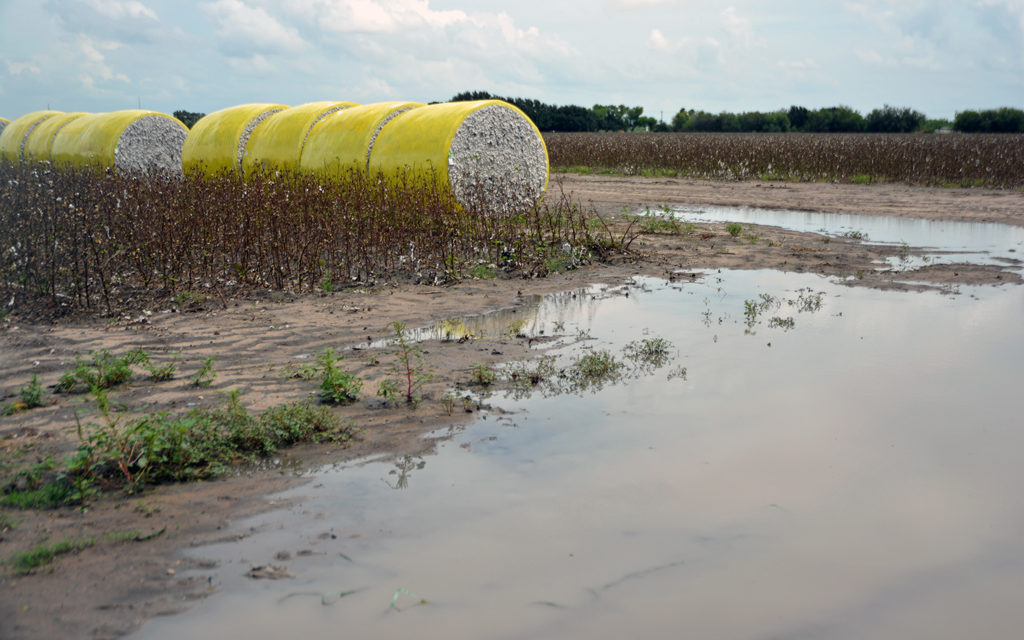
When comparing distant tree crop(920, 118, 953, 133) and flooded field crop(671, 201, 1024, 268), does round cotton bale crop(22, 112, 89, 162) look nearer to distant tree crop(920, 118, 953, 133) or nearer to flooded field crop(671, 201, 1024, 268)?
flooded field crop(671, 201, 1024, 268)

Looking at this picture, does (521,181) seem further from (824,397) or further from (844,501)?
(844,501)

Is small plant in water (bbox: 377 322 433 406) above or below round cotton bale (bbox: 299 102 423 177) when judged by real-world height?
below

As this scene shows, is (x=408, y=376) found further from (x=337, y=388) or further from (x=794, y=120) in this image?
(x=794, y=120)

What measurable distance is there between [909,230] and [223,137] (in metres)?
12.8

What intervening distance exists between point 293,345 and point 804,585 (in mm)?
4372

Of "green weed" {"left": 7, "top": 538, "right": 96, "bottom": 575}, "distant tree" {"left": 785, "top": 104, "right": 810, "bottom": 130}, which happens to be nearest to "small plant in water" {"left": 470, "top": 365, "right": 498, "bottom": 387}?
"green weed" {"left": 7, "top": 538, "right": 96, "bottom": 575}

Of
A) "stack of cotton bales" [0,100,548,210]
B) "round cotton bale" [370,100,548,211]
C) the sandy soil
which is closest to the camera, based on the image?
the sandy soil

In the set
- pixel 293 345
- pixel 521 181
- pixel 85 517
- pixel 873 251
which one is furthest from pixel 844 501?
pixel 521 181

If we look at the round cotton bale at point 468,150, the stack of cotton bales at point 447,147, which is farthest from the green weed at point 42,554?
the round cotton bale at point 468,150

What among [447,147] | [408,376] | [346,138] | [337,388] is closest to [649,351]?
[408,376]

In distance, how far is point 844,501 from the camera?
3.70 m

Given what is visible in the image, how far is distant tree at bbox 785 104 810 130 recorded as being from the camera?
6525cm

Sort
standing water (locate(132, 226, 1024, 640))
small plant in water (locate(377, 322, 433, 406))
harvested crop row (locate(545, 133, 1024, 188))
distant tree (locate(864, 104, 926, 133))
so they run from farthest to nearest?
distant tree (locate(864, 104, 926, 133))
harvested crop row (locate(545, 133, 1024, 188))
small plant in water (locate(377, 322, 433, 406))
standing water (locate(132, 226, 1024, 640))

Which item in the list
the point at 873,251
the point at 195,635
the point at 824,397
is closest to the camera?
the point at 195,635
